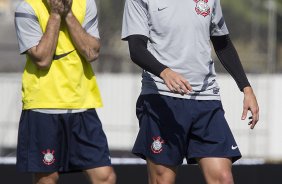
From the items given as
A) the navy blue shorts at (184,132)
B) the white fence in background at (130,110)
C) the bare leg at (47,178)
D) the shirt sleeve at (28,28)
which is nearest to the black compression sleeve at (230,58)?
A: the navy blue shorts at (184,132)

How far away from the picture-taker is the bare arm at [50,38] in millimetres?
5625

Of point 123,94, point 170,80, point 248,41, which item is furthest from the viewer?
point 248,41

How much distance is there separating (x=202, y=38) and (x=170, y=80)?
2.10ft

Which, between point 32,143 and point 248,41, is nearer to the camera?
point 32,143

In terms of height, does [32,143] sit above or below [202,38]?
below

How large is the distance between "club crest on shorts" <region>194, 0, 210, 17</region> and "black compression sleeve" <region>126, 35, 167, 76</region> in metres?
0.34

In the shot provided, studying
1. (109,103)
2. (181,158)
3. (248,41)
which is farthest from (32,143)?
(248,41)

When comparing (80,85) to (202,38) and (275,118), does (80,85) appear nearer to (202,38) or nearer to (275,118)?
(202,38)

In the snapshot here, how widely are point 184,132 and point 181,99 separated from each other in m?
0.19

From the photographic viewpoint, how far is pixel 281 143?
12180 mm

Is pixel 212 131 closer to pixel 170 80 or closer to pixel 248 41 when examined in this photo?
pixel 170 80

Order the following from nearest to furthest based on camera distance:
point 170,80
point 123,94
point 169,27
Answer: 1. point 170,80
2. point 169,27
3. point 123,94

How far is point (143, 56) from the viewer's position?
17.5ft

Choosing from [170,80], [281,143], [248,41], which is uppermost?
[170,80]
